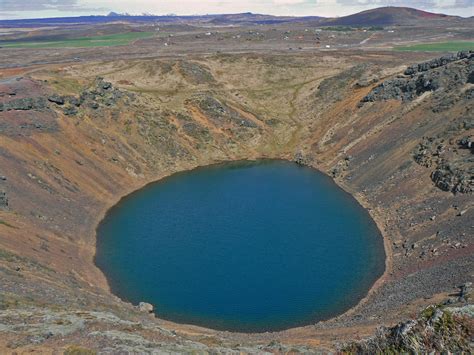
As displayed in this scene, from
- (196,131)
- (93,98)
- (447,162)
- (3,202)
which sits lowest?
(3,202)

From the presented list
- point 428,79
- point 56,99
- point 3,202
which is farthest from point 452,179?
point 56,99

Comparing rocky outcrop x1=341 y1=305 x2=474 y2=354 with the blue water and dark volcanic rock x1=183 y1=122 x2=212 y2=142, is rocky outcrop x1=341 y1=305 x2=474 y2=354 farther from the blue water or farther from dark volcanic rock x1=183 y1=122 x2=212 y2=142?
dark volcanic rock x1=183 y1=122 x2=212 y2=142

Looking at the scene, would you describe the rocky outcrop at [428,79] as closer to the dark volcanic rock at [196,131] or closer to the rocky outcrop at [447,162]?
the rocky outcrop at [447,162]

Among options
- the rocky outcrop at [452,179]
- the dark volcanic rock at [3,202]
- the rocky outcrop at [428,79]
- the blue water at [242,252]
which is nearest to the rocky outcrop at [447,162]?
the rocky outcrop at [452,179]

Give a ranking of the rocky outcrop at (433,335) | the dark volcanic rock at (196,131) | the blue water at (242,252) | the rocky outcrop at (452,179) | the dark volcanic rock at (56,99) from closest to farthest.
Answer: the rocky outcrop at (433,335), the blue water at (242,252), the rocky outcrop at (452,179), the dark volcanic rock at (56,99), the dark volcanic rock at (196,131)

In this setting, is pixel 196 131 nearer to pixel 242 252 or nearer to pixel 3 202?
pixel 3 202

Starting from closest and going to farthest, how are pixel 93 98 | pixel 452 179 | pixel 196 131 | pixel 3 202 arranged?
pixel 3 202, pixel 452 179, pixel 93 98, pixel 196 131
